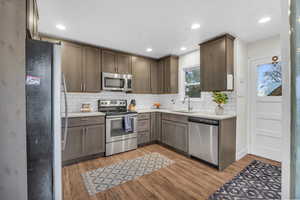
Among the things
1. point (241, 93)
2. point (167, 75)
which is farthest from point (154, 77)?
point (241, 93)

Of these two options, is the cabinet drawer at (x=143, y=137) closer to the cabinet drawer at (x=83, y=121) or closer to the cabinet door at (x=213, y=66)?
the cabinet drawer at (x=83, y=121)

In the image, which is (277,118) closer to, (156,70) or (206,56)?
(206,56)

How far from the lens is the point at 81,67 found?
2.95 m

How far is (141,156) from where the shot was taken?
2904 mm

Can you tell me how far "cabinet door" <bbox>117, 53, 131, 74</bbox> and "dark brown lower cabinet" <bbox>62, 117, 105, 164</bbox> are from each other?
154 cm

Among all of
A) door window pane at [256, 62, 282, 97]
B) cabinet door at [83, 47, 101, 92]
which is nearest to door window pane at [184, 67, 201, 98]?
door window pane at [256, 62, 282, 97]

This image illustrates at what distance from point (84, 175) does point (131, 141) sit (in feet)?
4.17

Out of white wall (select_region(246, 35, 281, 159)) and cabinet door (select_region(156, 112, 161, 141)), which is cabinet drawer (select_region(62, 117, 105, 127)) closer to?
cabinet door (select_region(156, 112, 161, 141))

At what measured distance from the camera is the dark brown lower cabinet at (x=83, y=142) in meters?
2.53

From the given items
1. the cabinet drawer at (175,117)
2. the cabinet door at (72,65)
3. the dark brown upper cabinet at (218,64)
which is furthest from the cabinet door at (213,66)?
the cabinet door at (72,65)

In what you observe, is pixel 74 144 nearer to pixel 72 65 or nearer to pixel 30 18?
pixel 72 65

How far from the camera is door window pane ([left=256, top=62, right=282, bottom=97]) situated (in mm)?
2662

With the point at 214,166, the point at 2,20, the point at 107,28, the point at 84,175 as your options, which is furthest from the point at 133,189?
the point at 107,28

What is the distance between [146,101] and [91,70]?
1940 millimetres
